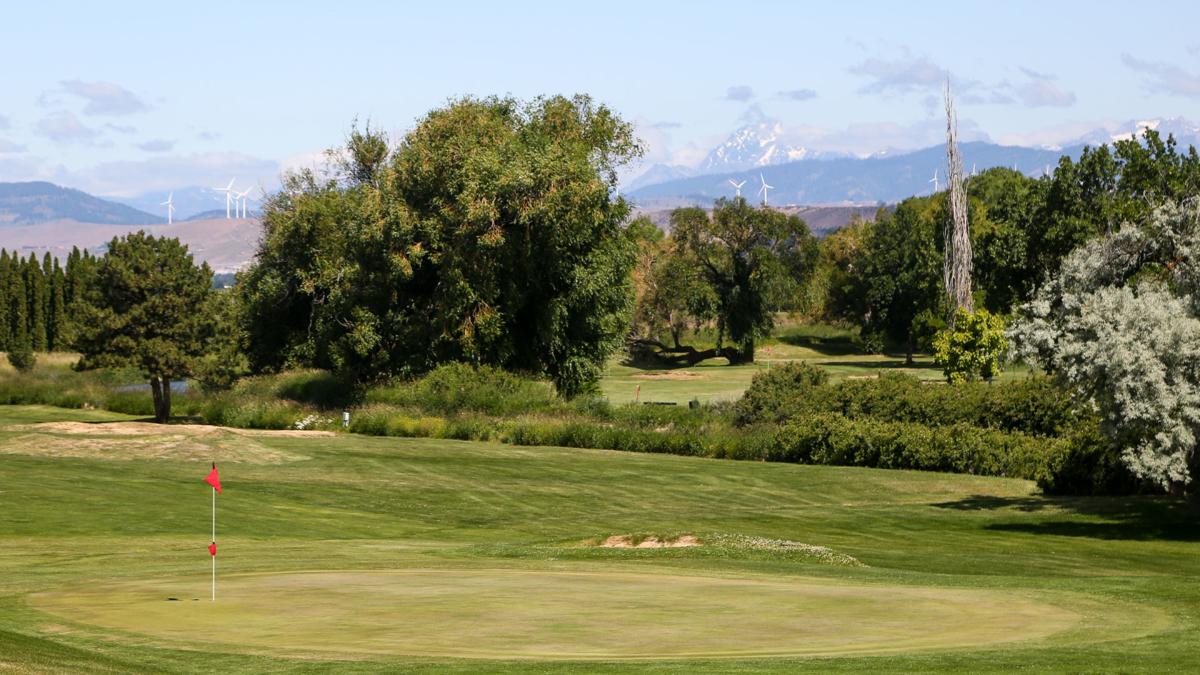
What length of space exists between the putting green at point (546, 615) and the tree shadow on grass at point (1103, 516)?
52.4 ft

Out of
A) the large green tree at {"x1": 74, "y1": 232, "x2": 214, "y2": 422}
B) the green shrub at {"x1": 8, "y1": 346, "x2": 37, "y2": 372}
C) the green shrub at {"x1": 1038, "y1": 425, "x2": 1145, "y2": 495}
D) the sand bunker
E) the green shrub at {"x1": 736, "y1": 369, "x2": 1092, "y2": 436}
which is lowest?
the green shrub at {"x1": 1038, "y1": 425, "x2": 1145, "y2": 495}

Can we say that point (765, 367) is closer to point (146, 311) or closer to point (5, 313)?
point (146, 311)

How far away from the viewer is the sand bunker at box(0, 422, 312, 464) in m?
48.3

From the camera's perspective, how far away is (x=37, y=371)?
86.7 m

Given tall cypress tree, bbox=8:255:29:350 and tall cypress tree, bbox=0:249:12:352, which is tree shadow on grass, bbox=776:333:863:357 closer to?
tall cypress tree, bbox=8:255:29:350

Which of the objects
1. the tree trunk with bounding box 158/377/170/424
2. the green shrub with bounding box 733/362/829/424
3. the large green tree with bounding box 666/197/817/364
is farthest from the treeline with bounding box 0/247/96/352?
the green shrub with bounding box 733/362/829/424

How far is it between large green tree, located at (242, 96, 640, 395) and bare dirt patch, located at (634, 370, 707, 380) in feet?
102

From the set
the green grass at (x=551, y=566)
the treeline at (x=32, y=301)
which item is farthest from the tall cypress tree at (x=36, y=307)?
Answer: the green grass at (x=551, y=566)

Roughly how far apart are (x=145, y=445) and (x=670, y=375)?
63558 mm

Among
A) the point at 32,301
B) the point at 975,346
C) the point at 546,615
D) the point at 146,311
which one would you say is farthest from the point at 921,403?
the point at 32,301

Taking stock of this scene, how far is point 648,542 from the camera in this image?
30.8m

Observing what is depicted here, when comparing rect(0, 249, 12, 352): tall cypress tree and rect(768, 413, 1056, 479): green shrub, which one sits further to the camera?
rect(0, 249, 12, 352): tall cypress tree

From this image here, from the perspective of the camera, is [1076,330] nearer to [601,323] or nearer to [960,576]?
[960,576]

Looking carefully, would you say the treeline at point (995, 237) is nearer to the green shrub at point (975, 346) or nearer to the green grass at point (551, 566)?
the green shrub at point (975, 346)
